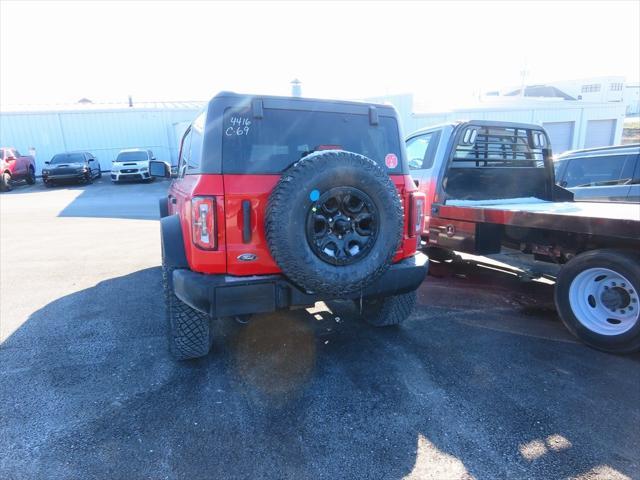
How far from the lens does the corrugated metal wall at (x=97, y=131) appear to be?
22.4 meters

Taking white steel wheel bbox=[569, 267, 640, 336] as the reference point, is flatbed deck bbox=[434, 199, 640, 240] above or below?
above

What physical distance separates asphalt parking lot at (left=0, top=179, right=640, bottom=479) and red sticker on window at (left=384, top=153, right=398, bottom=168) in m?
1.56

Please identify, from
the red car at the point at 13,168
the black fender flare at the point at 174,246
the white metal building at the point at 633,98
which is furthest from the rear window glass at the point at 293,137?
the white metal building at the point at 633,98

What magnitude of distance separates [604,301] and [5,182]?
2093 centimetres

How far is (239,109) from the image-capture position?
2.78m

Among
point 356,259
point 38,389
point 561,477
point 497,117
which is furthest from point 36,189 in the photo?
point 497,117

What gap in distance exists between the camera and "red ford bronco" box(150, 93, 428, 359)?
2.60 meters

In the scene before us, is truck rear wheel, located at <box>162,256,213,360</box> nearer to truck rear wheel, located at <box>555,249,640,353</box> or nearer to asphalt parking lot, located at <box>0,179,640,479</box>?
asphalt parking lot, located at <box>0,179,640,479</box>

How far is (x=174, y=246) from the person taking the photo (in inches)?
116

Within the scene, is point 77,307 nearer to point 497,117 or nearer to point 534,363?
point 534,363

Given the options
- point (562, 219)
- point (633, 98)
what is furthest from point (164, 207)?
point (633, 98)

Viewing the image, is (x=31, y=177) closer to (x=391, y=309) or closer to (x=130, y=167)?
(x=130, y=167)

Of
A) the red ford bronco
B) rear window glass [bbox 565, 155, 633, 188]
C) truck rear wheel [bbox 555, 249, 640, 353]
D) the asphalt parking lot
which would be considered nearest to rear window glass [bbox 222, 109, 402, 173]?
the red ford bronco

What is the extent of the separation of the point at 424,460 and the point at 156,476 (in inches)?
56.2
